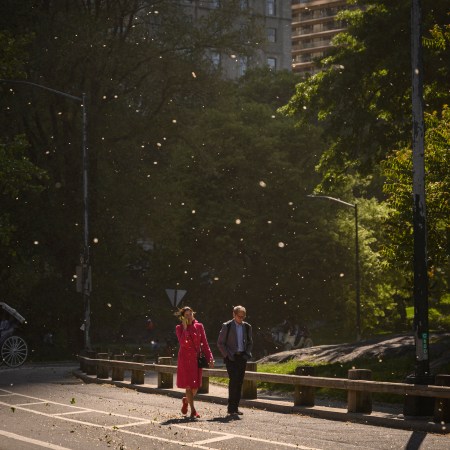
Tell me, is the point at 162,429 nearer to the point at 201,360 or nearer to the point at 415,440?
the point at 201,360

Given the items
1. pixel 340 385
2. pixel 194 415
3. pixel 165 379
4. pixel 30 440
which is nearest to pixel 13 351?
pixel 165 379

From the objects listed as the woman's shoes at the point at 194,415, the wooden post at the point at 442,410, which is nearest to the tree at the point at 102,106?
the woman's shoes at the point at 194,415

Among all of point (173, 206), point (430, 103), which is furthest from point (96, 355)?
point (173, 206)

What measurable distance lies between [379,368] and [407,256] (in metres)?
2.96

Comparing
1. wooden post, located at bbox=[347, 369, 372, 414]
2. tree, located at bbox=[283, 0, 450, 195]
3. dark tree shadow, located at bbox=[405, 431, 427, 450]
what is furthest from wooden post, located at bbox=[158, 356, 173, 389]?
tree, located at bbox=[283, 0, 450, 195]

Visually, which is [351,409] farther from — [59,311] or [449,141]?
[59,311]

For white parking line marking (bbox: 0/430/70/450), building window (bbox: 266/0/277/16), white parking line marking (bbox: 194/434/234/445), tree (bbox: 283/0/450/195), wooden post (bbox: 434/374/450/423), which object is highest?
building window (bbox: 266/0/277/16)

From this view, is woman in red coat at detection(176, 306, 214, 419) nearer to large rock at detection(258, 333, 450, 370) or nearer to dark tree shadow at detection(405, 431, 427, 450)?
dark tree shadow at detection(405, 431, 427, 450)

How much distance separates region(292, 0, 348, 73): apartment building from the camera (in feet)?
542

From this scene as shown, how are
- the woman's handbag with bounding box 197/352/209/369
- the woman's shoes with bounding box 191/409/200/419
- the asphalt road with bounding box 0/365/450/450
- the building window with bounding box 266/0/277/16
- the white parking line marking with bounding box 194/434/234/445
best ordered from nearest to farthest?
the asphalt road with bounding box 0/365/450/450
the white parking line marking with bounding box 194/434/234/445
the woman's shoes with bounding box 191/409/200/419
the woman's handbag with bounding box 197/352/209/369
the building window with bounding box 266/0/277/16

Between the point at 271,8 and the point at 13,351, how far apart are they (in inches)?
3359

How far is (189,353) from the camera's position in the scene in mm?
17500

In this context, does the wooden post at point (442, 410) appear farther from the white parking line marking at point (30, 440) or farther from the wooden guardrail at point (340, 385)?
the white parking line marking at point (30, 440)

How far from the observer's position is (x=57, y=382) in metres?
26.9
